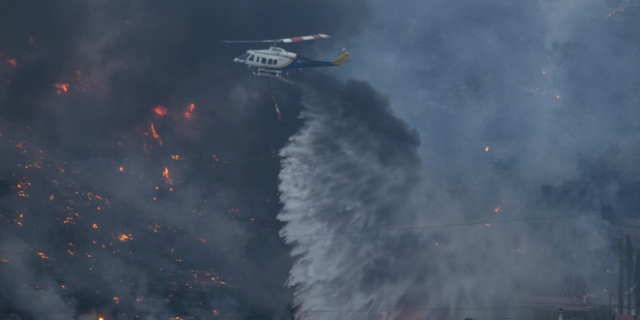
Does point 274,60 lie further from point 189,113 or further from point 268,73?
point 189,113

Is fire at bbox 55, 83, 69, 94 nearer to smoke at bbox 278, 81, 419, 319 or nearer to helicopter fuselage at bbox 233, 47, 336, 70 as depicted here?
helicopter fuselage at bbox 233, 47, 336, 70

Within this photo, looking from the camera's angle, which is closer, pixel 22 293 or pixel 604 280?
pixel 22 293

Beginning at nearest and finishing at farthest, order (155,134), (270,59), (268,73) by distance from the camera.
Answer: (270,59) < (268,73) < (155,134)

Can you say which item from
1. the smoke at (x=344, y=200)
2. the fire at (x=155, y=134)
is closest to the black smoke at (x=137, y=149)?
the fire at (x=155, y=134)

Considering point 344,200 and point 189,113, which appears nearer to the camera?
point 344,200

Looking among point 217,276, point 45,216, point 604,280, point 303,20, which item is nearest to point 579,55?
point 604,280

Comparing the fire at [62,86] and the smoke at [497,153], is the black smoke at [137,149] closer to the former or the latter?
the fire at [62,86]

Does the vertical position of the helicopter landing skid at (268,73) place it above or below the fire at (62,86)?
above

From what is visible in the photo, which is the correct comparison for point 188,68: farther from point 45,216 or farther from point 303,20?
point 45,216

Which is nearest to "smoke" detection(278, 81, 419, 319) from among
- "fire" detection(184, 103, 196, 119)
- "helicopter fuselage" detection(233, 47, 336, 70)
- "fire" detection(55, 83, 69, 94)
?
"helicopter fuselage" detection(233, 47, 336, 70)

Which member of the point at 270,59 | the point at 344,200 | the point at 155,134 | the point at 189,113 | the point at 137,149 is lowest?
the point at 344,200

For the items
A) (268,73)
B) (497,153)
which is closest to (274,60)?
(268,73)
